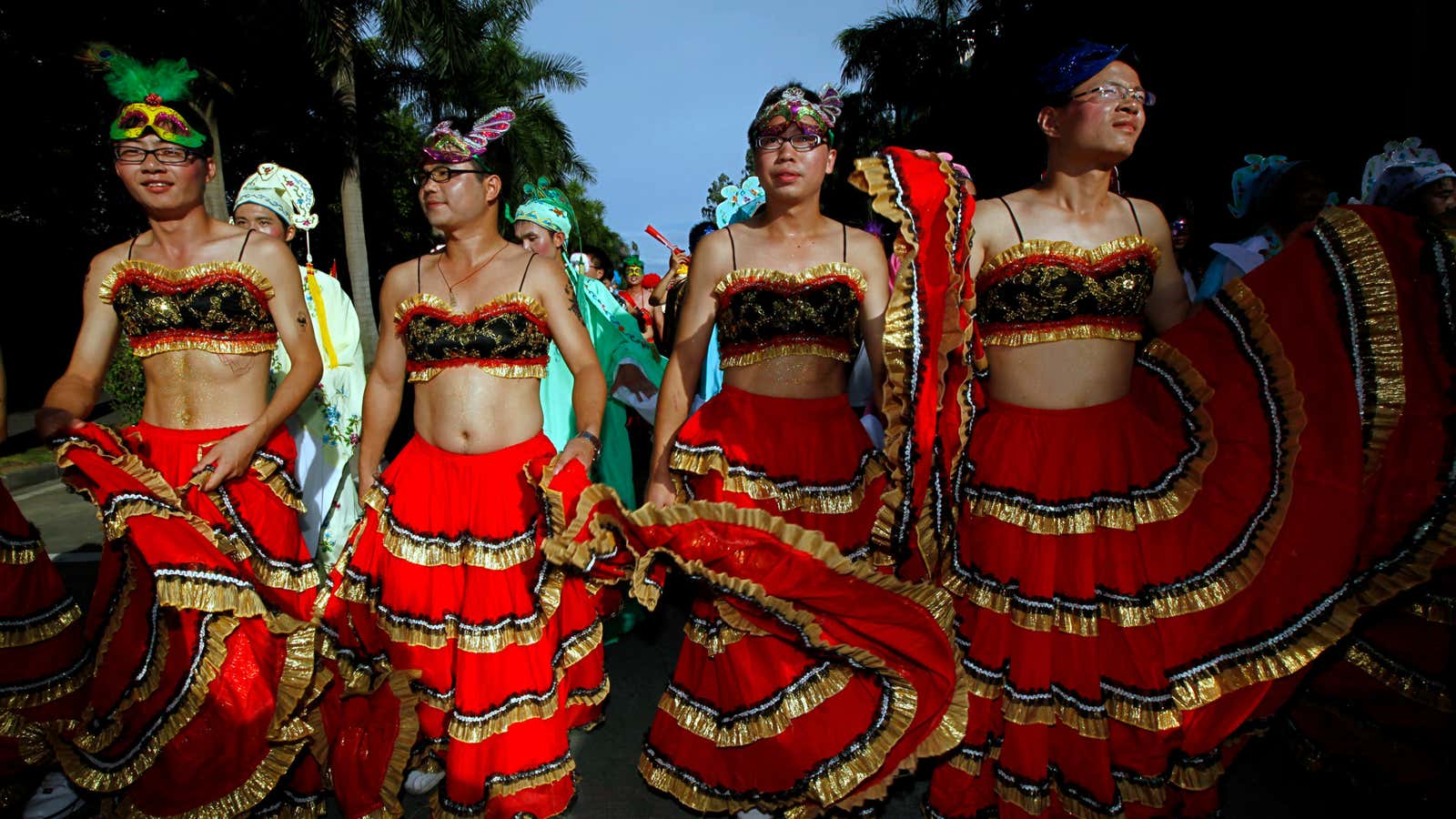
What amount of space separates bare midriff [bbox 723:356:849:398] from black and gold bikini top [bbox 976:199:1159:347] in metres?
0.57

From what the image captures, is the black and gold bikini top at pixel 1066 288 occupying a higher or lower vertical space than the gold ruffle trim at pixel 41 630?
higher

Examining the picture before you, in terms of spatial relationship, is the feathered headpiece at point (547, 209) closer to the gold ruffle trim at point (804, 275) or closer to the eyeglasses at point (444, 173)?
the eyeglasses at point (444, 173)

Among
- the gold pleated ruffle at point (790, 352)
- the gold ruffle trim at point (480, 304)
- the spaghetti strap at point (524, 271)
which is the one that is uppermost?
the spaghetti strap at point (524, 271)

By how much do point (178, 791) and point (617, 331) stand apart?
2.75 metres

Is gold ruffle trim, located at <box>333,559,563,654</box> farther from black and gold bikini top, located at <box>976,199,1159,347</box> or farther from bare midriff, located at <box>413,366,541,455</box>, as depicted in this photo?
black and gold bikini top, located at <box>976,199,1159,347</box>

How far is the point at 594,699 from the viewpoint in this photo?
3100mm

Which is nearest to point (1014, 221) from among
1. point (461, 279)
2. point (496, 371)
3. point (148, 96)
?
point (496, 371)

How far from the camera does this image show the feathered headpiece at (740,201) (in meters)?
4.54

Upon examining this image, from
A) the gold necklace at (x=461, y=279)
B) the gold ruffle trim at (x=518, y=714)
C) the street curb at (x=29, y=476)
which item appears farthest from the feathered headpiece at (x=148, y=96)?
the street curb at (x=29, y=476)

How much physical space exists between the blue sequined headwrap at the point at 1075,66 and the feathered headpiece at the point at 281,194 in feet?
12.5

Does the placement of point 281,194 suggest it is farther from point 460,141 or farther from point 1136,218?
point 1136,218

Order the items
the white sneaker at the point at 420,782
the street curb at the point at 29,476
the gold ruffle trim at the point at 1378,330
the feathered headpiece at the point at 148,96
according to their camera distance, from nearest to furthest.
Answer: the gold ruffle trim at the point at 1378,330 < the feathered headpiece at the point at 148,96 < the white sneaker at the point at 420,782 < the street curb at the point at 29,476

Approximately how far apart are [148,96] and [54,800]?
99.2 inches

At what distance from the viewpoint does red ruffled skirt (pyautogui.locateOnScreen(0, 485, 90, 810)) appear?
2855 millimetres
